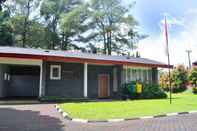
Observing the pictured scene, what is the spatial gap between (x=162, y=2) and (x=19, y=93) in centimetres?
1557

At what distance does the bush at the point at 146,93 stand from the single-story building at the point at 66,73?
659 millimetres

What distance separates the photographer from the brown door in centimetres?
2158

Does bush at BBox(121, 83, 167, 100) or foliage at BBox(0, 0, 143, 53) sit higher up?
foliage at BBox(0, 0, 143, 53)

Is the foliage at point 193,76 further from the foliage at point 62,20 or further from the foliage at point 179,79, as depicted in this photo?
the foliage at point 62,20

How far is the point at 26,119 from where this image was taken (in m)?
9.56

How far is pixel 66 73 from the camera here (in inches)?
763

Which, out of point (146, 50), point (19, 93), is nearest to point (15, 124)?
point (19, 93)

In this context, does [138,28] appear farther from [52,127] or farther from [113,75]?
[52,127]

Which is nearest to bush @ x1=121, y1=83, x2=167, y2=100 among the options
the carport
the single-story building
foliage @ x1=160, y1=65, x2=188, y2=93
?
the single-story building

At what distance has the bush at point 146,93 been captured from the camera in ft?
68.2

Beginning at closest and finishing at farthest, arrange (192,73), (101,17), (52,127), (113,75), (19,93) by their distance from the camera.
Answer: (52,127) → (113,75) → (19,93) → (192,73) → (101,17)

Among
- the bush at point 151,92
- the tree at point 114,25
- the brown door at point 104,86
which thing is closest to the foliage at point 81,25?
the tree at point 114,25

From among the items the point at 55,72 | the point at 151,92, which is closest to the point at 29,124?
the point at 55,72

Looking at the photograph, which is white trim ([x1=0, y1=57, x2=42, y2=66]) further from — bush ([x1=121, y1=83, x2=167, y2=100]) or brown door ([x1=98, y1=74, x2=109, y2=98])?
bush ([x1=121, y1=83, x2=167, y2=100])
